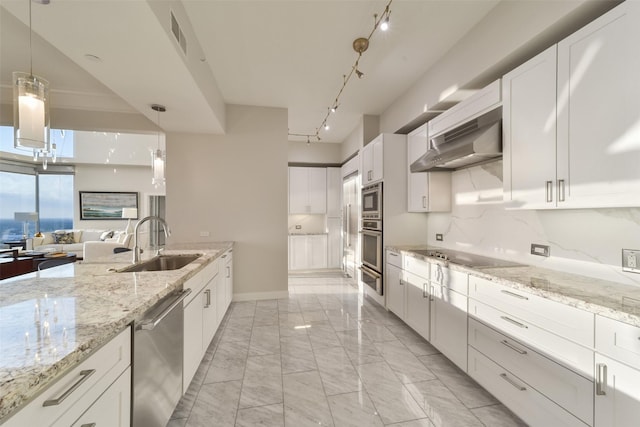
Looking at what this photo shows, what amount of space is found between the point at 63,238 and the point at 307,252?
6877mm

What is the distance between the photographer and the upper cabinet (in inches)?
49.5

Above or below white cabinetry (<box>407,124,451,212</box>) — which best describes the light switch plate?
below

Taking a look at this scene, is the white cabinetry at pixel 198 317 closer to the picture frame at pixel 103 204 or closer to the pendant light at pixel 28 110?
the pendant light at pixel 28 110

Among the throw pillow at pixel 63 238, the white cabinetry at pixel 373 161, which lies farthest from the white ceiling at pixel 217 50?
the throw pillow at pixel 63 238

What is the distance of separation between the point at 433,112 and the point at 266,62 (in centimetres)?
201

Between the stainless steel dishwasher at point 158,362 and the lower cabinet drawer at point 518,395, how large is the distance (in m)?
2.06

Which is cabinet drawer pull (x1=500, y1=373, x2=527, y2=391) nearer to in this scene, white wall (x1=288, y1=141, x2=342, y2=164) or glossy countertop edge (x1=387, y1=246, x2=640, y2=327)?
glossy countertop edge (x1=387, y1=246, x2=640, y2=327)

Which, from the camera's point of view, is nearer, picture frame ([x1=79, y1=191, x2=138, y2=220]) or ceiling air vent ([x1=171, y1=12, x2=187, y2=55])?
ceiling air vent ([x1=171, y1=12, x2=187, y2=55])

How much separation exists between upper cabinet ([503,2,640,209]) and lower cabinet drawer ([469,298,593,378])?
29.5 inches

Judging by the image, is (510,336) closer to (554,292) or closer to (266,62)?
(554,292)

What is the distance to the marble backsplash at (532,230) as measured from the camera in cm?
151

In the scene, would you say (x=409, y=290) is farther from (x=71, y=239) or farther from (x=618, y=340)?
(x=71, y=239)

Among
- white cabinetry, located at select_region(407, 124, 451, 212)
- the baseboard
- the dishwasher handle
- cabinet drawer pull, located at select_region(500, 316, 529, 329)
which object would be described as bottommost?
the baseboard

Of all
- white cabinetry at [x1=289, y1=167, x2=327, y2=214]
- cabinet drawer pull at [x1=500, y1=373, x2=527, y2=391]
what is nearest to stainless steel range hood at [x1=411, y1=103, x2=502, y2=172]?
cabinet drawer pull at [x1=500, y1=373, x2=527, y2=391]
